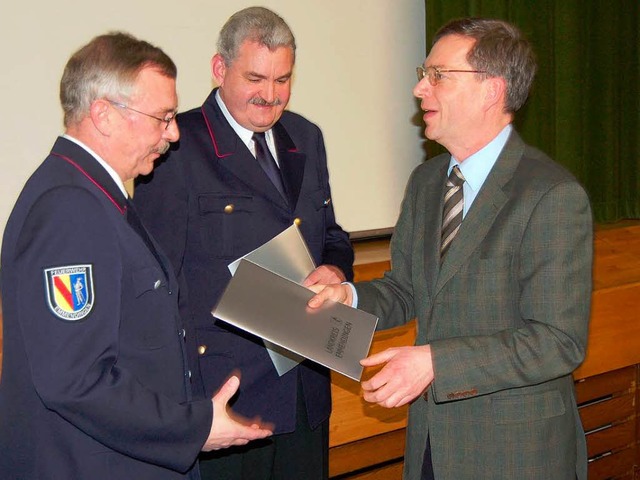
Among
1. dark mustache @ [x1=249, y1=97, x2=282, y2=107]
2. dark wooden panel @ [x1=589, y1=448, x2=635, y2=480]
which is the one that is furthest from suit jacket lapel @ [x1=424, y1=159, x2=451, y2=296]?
dark wooden panel @ [x1=589, y1=448, x2=635, y2=480]

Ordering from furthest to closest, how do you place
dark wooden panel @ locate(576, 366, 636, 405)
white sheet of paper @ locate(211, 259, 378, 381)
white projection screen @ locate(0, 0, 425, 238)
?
dark wooden panel @ locate(576, 366, 636, 405), white projection screen @ locate(0, 0, 425, 238), white sheet of paper @ locate(211, 259, 378, 381)

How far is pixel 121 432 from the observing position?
1517 mm

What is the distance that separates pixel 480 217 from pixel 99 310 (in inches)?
35.6

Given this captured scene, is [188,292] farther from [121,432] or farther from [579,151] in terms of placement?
[579,151]

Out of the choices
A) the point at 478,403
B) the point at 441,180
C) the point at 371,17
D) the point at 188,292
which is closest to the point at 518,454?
the point at 478,403

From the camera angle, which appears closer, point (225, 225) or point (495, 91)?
point (495, 91)

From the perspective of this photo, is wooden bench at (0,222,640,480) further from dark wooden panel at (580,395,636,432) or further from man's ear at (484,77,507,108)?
man's ear at (484,77,507,108)

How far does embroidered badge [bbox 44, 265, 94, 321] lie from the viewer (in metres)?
1.42

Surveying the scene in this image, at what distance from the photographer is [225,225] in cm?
216

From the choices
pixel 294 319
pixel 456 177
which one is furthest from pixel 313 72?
pixel 294 319

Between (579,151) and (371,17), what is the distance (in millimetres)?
1558

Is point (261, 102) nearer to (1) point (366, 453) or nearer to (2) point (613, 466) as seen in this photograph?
(1) point (366, 453)

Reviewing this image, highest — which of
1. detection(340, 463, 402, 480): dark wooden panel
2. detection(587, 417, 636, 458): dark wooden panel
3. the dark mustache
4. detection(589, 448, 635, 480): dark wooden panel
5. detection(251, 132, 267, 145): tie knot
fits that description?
the dark mustache

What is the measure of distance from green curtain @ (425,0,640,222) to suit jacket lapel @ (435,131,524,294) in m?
2.41
